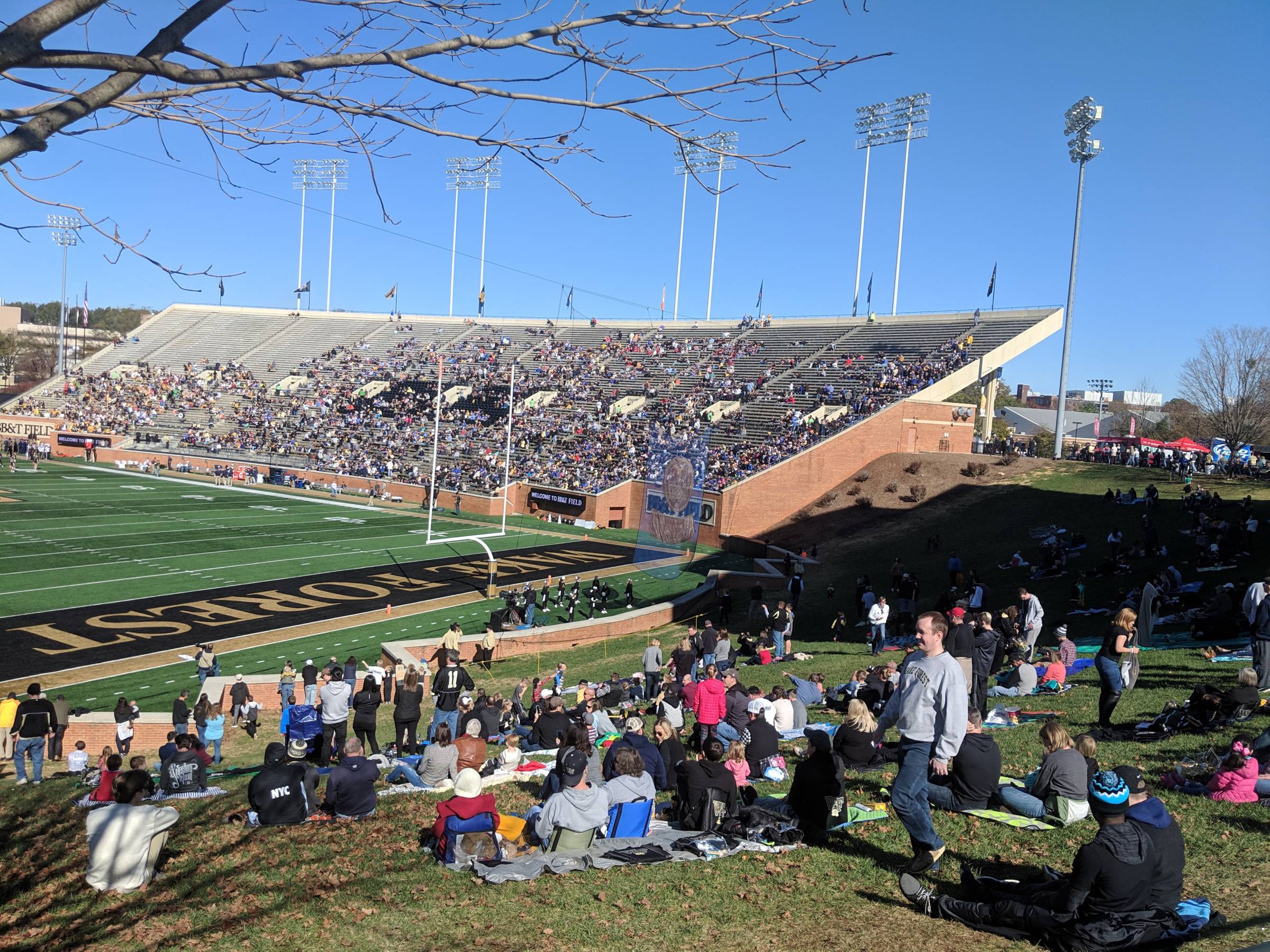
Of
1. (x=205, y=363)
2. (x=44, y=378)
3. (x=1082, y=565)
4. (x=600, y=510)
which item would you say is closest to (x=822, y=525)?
(x=600, y=510)

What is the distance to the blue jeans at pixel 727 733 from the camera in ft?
37.4

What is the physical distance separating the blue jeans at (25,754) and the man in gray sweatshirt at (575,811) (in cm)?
960

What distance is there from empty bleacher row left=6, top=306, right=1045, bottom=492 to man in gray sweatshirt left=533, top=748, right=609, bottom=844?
3514 cm

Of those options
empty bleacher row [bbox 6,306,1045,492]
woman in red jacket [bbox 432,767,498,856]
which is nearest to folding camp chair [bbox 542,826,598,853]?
woman in red jacket [bbox 432,767,498,856]

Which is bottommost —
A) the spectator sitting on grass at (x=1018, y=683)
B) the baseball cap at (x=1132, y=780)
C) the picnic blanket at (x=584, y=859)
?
the picnic blanket at (x=584, y=859)

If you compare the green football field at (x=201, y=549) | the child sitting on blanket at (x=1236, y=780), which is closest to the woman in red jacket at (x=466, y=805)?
the child sitting on blanket at (x=1236, y=780)

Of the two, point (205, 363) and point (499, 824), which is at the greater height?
point (205, 363)

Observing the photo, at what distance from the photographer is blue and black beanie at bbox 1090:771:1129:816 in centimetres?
517

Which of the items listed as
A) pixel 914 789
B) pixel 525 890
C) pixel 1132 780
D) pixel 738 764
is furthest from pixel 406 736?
pixel 1132 780

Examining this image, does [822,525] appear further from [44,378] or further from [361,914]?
[44,378]

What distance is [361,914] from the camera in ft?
21.4

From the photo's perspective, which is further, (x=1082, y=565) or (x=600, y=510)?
(x=600, y=510)

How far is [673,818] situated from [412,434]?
2074 inches

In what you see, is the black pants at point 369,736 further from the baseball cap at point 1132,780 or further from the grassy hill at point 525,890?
the baseball cap at point 1132,780
